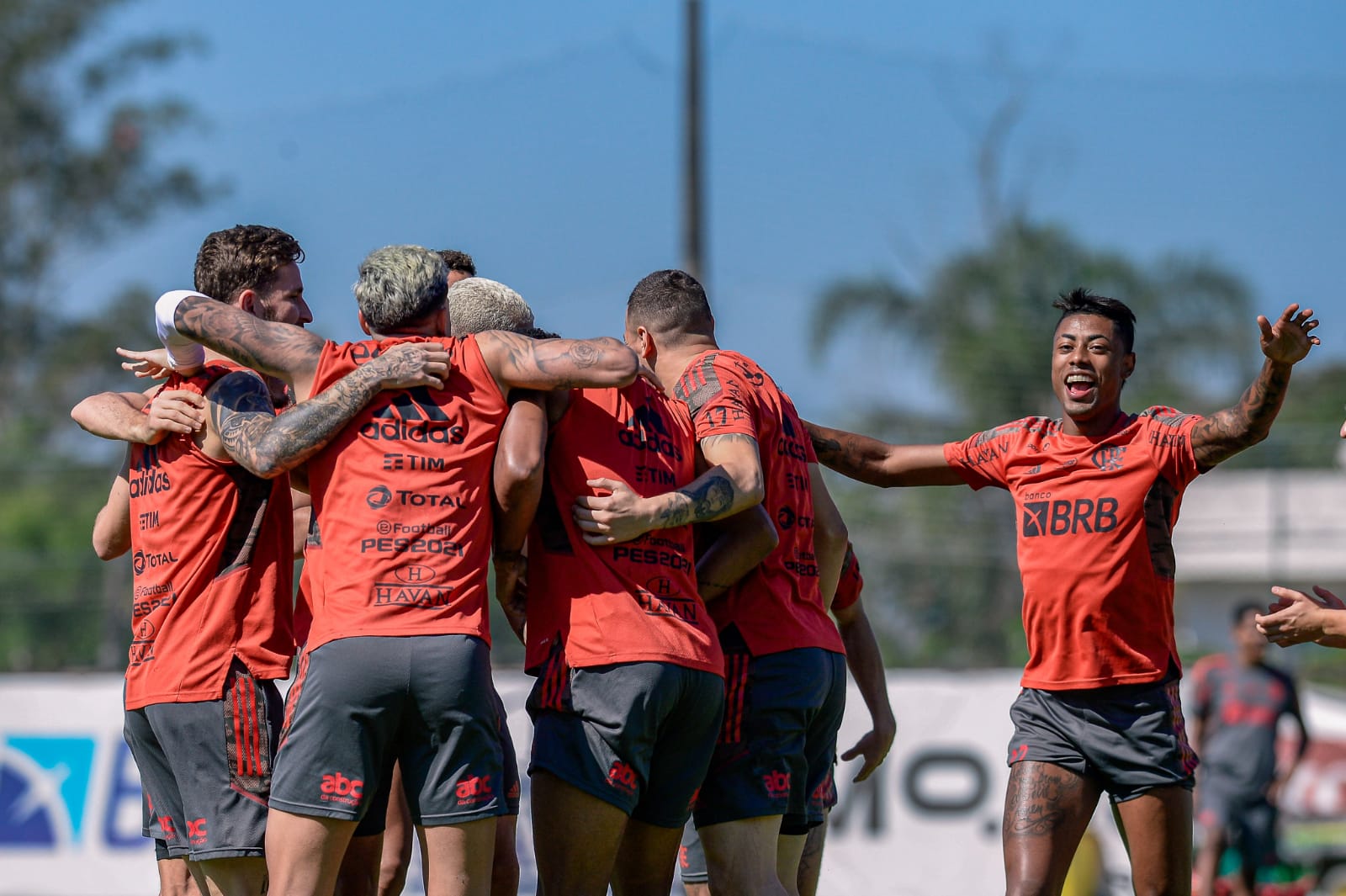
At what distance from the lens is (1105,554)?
534cm

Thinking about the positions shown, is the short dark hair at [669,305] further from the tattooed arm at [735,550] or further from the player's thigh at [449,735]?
the player's thigh at [449,735]

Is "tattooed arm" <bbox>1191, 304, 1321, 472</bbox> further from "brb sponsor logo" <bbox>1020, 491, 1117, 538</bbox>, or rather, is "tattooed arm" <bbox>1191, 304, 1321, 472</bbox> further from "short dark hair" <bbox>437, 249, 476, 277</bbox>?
"short dark hair" <bbox>437, 249, 476, 277</bbox>

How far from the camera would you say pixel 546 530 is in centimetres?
448

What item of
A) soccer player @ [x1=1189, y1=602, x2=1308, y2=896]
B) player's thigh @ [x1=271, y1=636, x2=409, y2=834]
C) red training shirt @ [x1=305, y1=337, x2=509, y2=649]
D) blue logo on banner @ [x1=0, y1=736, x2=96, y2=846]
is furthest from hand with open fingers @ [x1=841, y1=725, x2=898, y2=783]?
blue logo on banner @ [x1=0, y1=736, x2=96, y2=846]

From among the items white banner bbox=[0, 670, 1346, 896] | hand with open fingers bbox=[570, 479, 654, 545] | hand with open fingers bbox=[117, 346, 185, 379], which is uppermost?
hand with open fingers bbox=[117, 346, 185, 379]

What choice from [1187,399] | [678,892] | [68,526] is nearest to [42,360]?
[68,526]

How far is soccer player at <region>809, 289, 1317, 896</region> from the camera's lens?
17.1ft

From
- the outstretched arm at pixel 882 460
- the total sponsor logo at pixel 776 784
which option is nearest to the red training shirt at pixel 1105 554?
the outstretched arm at pixel 882 460

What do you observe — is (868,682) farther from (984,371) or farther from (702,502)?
(984,371)

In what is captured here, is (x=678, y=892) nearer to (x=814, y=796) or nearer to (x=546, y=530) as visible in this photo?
(x=814, y=796)

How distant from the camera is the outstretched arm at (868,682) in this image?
5.89 metres

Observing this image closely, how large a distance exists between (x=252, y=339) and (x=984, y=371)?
22.8 metres

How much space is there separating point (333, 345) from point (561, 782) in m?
1.44

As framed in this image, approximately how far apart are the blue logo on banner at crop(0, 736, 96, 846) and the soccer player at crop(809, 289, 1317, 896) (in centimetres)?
735
